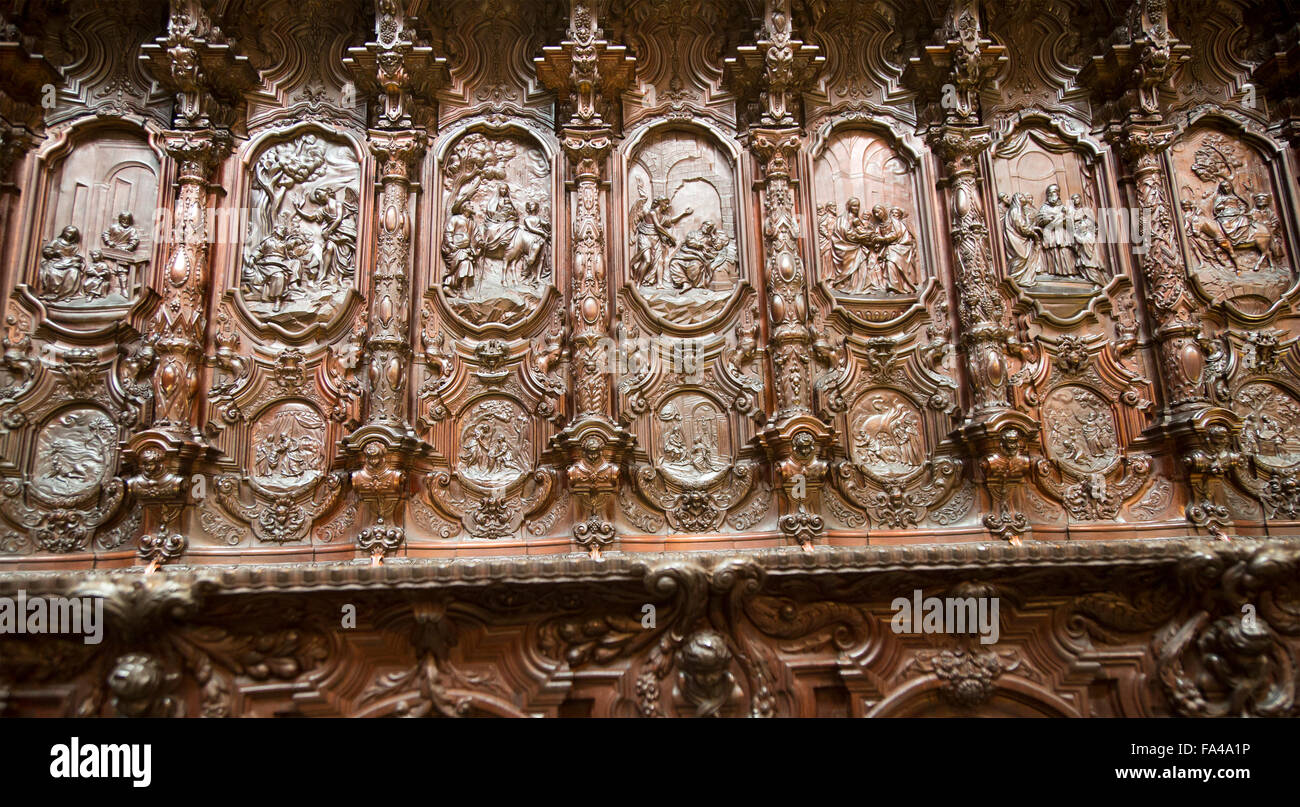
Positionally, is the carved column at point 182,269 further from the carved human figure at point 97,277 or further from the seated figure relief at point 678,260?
the seated figure relief at point 678,260

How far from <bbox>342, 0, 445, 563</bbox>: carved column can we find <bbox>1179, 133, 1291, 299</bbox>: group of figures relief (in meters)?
6.17

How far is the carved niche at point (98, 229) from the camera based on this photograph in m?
6.65

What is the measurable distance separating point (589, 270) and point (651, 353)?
0.78 metres

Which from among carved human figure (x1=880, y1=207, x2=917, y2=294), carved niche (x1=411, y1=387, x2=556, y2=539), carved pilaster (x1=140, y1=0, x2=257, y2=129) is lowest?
carved niche (x1=411, y1=387, x2=556, y2=539)

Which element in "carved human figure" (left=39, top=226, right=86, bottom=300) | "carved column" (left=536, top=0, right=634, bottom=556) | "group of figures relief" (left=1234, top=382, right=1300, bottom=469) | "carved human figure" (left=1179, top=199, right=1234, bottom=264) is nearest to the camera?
"carved column" (left=536, top=0, right=634, bottom=556)

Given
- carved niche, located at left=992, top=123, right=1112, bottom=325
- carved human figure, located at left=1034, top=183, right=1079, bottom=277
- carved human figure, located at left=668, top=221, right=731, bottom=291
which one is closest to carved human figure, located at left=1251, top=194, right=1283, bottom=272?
carved niche, located at left=992, top=123, right=1112, bottom=325

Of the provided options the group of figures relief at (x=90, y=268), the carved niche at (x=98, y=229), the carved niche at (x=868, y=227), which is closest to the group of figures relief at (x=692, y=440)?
the carved niche at (x=868, y=227)

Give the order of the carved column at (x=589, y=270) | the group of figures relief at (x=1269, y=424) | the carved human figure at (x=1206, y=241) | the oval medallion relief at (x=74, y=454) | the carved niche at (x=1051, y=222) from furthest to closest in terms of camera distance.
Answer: the carved human figure at (x=1206, y=241)
the carved niche at (x=1051, y=222)
the group of figures relief at (x=1269, y=424)
the oval medallion relief at (x=74, y=454)
the carved column at (x=589, y=270)

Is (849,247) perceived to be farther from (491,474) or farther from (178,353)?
(178,353)

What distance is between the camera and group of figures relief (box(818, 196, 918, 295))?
6902 mm

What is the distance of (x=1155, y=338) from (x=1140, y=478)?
1.11 m

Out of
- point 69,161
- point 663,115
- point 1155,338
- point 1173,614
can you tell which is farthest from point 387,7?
point 1173,614

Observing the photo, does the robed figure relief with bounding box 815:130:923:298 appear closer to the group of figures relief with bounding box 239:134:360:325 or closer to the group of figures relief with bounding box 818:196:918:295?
the group of figures relief with bounding box 818:196:918:295

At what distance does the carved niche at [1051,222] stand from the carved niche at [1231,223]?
721 mm
